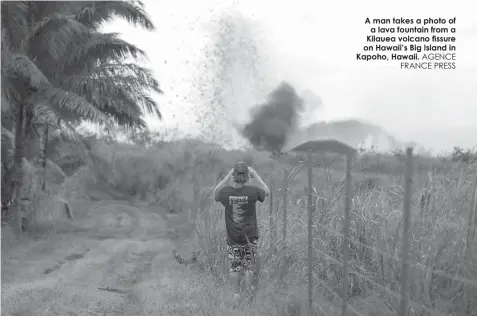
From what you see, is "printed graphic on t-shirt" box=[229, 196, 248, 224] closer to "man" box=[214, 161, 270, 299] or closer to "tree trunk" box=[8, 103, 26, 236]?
"man" box=[214, 161, 270, 299]

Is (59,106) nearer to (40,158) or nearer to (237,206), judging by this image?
(40,158)

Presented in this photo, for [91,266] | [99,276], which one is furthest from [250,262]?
[91,266]

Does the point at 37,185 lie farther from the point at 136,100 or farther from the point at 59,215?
the point at 136,100

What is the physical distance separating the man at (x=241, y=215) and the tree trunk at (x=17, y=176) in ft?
35.0

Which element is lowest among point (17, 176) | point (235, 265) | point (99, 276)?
point (99, 276)

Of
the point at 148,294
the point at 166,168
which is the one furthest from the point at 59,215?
the point at 148,294

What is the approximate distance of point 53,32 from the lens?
1566cm

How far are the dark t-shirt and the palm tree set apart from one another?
28.2ft

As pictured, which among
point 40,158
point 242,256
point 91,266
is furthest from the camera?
point 40,158

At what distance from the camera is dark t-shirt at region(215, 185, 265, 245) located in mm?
7090

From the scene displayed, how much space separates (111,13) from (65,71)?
2.24 meters

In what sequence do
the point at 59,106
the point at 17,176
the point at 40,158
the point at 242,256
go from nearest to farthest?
the point at 242,256 < the point at 59,106 < the point at 17,176 < the point at 40,158

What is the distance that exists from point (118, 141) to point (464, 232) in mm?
32911

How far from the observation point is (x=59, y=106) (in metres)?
15.4
